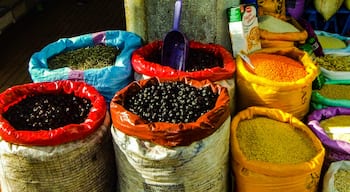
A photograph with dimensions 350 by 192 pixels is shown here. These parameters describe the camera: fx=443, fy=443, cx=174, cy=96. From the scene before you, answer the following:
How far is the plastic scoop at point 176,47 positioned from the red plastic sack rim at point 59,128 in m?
0.50

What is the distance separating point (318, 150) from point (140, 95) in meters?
0.89

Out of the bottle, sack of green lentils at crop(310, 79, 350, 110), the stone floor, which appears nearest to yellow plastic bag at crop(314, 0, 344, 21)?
sack of green lentils at crop(310, 79, 350, 110)

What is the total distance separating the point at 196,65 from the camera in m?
2.46

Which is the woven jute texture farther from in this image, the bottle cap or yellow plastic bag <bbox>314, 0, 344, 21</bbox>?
yellow plastic bag <bbox>314, 0, 344, 21</bbox>

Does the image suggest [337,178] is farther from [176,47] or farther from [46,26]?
[46,26]

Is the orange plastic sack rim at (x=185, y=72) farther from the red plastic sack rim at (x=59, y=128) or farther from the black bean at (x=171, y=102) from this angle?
the red plastic sack rim at (x=59, y=128)

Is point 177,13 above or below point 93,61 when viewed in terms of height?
above

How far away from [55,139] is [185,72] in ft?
2.50

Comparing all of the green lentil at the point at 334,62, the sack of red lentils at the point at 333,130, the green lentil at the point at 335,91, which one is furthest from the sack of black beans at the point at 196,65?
the green lentil at the point at 334,62

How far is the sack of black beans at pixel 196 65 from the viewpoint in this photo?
2.30m

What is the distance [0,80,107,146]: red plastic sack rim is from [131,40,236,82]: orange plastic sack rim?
1.05 ft

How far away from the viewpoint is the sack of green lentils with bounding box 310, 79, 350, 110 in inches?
99.7

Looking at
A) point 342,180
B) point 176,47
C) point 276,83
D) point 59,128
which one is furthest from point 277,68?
point 59,128

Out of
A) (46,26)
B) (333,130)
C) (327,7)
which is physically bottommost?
(46,26)
